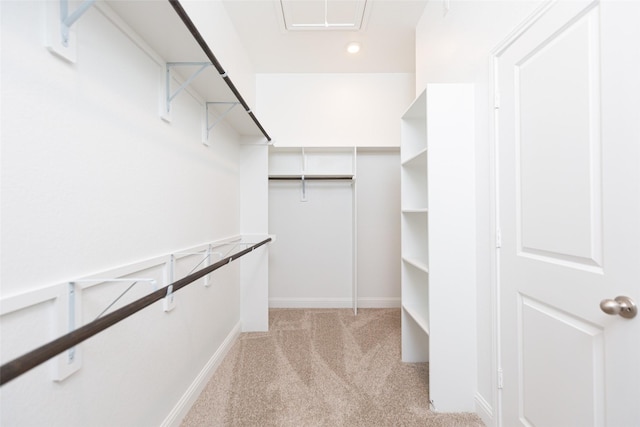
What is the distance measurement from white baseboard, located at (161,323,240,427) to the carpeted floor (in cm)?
4

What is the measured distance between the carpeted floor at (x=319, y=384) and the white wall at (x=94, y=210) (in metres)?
0.30

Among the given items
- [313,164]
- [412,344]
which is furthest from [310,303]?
[313,164]

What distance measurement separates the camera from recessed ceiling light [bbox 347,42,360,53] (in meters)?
2.63

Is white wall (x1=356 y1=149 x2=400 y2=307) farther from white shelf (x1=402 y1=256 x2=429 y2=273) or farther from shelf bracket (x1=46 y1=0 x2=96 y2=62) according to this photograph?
shelf bracket (x1=46 y1=0 x2=96 y2=62)

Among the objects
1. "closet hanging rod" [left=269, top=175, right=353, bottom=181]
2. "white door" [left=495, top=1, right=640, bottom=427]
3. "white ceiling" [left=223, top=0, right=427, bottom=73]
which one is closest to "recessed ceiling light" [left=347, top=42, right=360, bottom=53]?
"white ceiling" [left=223, top=0, right=427, bottom=73]

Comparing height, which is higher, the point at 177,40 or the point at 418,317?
the point at 177,40

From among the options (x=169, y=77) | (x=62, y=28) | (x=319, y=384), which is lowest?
(x=319, y=384)

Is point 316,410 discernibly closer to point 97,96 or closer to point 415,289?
point 415,289

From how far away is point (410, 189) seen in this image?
212 cm

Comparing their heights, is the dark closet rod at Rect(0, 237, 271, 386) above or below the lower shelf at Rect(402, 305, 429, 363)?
above

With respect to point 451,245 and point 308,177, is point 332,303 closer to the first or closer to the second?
point 308,177

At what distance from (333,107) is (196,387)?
289cm

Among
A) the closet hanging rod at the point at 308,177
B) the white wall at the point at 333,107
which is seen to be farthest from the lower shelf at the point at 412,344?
the white wall at the point at 333,107

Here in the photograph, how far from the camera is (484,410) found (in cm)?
149
